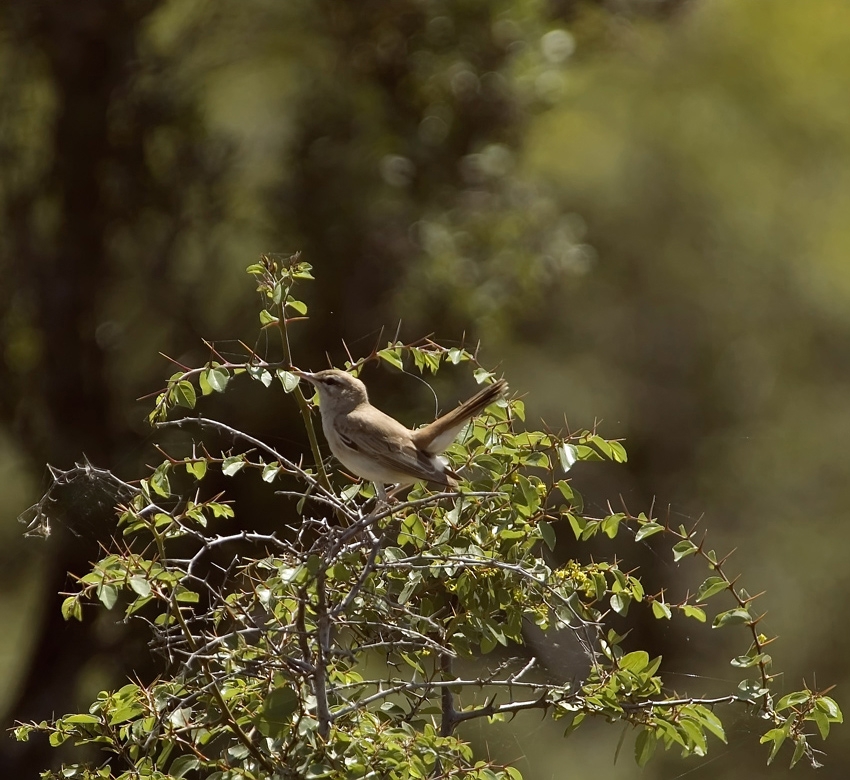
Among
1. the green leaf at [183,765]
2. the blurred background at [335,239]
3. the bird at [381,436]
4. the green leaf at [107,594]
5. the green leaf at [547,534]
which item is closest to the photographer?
the green leaf at [107,594]

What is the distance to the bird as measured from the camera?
5.73 feet

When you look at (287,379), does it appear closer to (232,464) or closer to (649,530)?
(232,464)

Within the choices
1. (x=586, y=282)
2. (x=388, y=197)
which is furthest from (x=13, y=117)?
(x=586, y=282)

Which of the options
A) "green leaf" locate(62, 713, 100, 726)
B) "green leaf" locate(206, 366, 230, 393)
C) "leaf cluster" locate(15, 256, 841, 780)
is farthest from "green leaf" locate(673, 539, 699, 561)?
"green leaf" locate(62, 713, 100, 726)

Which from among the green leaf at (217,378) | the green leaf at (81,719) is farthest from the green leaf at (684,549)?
the green leaf at (81,719)

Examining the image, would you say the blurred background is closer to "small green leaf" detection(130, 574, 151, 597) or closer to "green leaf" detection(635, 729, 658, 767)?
"green leaf" detection(635, 729, 658, 767)

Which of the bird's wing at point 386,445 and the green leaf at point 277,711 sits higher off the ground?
the bird's wing at point 386,445

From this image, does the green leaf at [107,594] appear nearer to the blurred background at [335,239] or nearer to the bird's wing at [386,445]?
the bird's wing at [386,445]

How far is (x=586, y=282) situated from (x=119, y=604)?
379 cm

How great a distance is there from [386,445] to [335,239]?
91.2 inches

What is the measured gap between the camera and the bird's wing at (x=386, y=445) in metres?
1.78

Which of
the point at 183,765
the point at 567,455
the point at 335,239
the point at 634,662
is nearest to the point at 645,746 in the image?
the point at 634,662

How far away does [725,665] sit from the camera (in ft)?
13.8

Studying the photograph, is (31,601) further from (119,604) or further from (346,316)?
(346,316)
